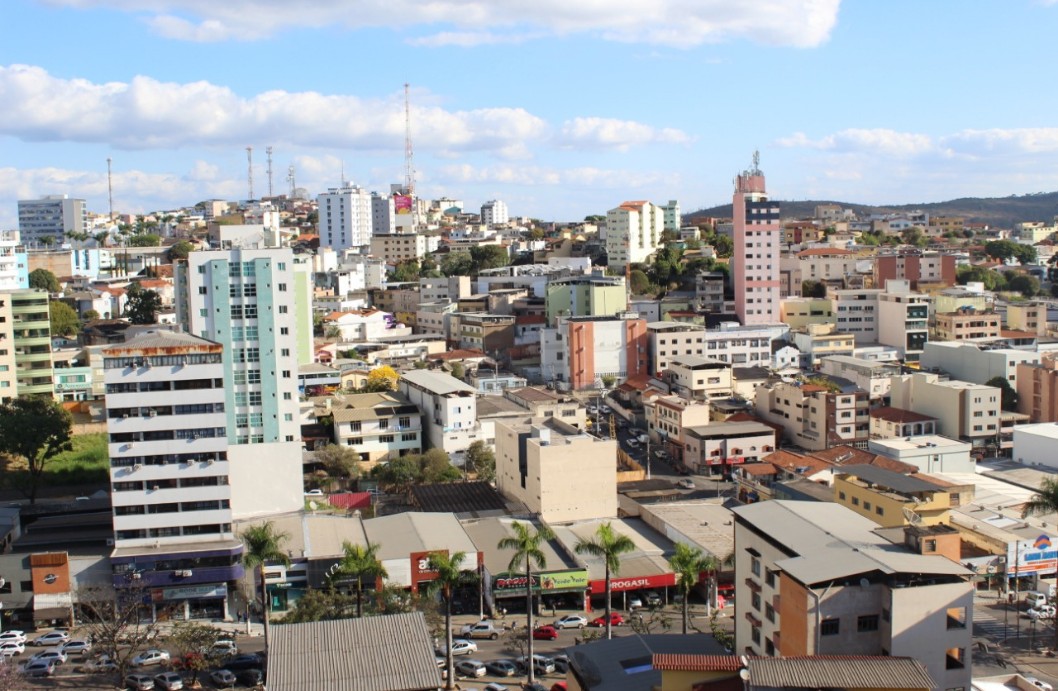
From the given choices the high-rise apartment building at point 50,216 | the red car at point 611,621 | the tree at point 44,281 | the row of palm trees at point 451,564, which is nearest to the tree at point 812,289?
the tree at point 44,281

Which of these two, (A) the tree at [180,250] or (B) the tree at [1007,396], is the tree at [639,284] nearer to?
(B) the tree at [1007,396]

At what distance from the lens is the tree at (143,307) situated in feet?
138

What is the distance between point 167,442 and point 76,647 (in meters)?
3.61

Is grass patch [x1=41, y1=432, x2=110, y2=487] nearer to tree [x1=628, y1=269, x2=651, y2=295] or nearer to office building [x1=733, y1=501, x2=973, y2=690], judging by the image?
office building [x1=733, y1=501, x2=973, y2=690]

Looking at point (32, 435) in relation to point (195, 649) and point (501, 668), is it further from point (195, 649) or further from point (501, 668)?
point (501, 668)

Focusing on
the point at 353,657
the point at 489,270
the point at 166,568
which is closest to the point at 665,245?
the point at 489,270

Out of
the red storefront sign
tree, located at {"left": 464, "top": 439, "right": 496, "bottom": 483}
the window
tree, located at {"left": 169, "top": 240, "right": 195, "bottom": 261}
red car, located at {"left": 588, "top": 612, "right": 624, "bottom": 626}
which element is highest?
tree, located at {"left": 169, "top": 240, "right": 195, "bottom": 261}

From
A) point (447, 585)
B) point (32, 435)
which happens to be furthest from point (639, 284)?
point (447, 585)

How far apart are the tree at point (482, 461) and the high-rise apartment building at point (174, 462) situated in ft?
28.3

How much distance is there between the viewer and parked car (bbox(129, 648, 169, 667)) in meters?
16.3

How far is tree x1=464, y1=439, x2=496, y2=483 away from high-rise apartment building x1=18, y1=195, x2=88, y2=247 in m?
61.0

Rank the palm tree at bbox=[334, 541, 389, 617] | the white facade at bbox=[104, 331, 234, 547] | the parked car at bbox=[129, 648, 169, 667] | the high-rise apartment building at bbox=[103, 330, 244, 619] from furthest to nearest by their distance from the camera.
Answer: the white facade at bbox=[104, 331, 234, 547] < the high-rise apartment building at bbox=[103, 330, 244, 619] < the parked car at bbox=[129, 648, 169, 667] < the palm tree at bbox=[334, 541, 389, 617]

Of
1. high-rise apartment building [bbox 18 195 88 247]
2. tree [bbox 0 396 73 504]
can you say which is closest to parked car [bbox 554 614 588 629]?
tree [bbox 0 396 73 504]

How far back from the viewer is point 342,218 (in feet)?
236
